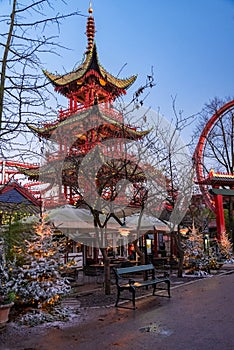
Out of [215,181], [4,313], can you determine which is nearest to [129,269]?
[4,313]

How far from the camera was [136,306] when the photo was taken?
879 centimetres

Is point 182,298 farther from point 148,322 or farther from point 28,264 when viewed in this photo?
point 28,264

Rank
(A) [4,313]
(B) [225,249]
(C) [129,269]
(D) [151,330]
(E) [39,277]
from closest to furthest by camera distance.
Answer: (D) [151,330]
(A) [4,313]
(E) [39,277]
(C) [129,269]
(B) [225,249]

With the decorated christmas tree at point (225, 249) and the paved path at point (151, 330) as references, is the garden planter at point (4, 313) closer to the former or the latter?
the paved path at point (151, 330)

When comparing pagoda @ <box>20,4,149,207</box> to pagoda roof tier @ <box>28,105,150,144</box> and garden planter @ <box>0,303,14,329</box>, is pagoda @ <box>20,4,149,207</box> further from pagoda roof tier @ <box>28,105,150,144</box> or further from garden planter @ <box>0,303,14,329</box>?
garden planter @ <box>0,303,14,329</box>

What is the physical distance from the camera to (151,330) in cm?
645

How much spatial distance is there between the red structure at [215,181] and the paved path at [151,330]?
54.8 feet

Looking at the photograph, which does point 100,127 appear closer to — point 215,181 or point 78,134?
point 78,134

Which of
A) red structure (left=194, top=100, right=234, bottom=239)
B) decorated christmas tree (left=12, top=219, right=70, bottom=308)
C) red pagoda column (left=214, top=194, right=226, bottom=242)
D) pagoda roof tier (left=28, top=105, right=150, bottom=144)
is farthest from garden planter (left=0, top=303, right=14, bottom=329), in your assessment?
red pagoda column (left=214, top=194, right=226, bottom=242)

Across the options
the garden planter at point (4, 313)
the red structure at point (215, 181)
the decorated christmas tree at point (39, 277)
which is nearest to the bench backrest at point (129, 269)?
the decorated christmas tree at point (39, 277)

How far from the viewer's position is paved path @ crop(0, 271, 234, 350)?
5.66m

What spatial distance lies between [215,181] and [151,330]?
2135cm

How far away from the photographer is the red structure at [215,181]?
26.4 m

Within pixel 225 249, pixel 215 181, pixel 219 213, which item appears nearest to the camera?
pixel 225 249
